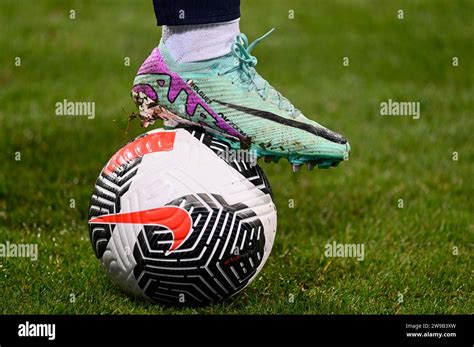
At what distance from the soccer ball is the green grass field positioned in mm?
179

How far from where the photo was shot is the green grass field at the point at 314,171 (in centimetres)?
458

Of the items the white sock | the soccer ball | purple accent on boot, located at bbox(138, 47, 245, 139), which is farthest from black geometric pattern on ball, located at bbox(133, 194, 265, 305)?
the white sock

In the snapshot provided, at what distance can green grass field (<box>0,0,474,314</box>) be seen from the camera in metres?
4.58

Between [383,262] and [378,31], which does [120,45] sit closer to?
[378,31]

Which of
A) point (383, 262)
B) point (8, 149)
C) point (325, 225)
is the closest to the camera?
point (383, 262)

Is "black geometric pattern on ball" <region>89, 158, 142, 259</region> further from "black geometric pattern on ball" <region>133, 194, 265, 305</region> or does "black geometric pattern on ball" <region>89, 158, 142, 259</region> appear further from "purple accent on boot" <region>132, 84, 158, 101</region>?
"purple accent on boot" <region>132, 84, 158, 101</region>

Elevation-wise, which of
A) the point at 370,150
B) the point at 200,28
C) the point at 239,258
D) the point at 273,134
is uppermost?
the point at 200,28

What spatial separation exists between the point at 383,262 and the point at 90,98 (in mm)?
4397

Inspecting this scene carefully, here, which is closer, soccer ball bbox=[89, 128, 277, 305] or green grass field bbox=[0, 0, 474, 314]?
soccer ball bbox=[89, 128, 277, 305]

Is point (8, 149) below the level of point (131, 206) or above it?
below

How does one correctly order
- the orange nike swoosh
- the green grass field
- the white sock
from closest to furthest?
the orange nike swoosh < the white sock < the green grass field

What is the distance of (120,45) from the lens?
1027 centimetres

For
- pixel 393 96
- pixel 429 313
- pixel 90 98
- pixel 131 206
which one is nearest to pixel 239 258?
pixel 131 206

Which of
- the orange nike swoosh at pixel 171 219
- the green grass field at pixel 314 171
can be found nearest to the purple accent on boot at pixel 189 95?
the orange nike swoosh at pixel 171 219
